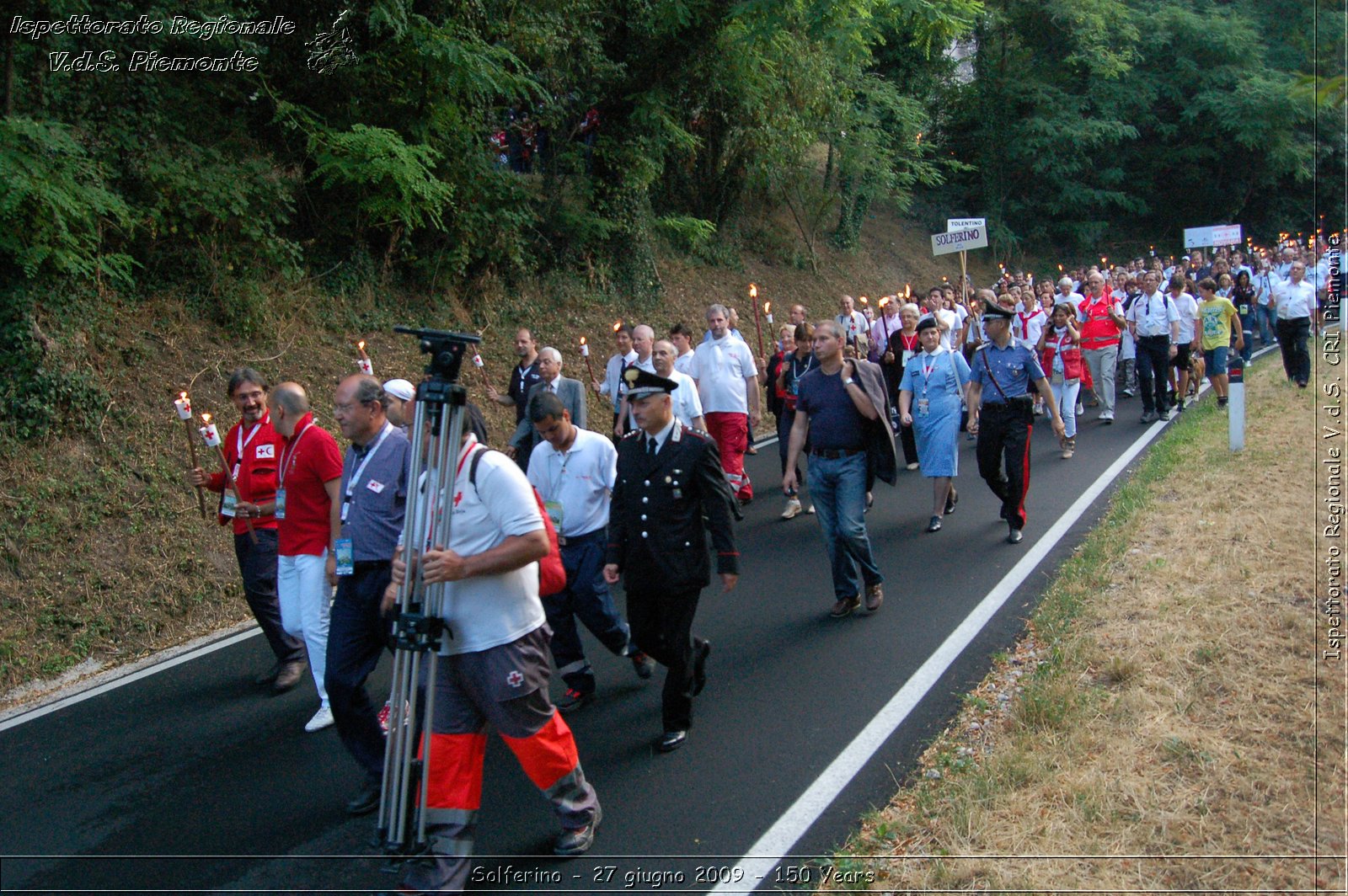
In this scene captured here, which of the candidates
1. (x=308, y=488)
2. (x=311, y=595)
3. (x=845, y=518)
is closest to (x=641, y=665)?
(x=845, y=518)

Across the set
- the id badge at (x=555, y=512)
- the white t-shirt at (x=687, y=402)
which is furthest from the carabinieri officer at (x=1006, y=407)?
the id badge at (x=555, y=512)

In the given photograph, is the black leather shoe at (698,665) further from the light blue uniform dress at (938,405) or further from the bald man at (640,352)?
the light blue uniform dress at (938,405)

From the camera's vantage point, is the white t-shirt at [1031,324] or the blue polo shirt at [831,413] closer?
the blue polo shirt at [831,413]

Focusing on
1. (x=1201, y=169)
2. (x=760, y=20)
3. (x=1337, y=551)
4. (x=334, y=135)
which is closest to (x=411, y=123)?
(x=334, y=135)

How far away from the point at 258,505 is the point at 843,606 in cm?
394

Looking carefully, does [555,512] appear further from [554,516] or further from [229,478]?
[229,478]

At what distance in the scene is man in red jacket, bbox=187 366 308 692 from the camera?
21.1 feet

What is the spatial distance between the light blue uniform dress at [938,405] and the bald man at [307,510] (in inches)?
227

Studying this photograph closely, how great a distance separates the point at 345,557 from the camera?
4.95 metres

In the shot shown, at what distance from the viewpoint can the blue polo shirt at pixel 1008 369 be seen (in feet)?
29.7

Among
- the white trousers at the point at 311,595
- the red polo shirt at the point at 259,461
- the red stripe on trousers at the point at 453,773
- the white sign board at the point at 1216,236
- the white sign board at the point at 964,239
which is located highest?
the white sign board at the point at 1216,236

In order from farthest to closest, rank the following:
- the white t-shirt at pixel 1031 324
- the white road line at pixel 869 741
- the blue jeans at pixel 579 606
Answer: the white t-shirt at pixel 1031 324, the blue jeans at pixel 579 606, the white road line at pixel 869 741

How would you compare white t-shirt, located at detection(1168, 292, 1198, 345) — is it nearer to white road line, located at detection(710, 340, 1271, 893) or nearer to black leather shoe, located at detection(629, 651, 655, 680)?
white road line, located at detection(710, 340, 1271, 893)

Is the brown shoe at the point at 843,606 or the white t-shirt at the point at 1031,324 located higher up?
the white t-shirt at the point at 1031,324
